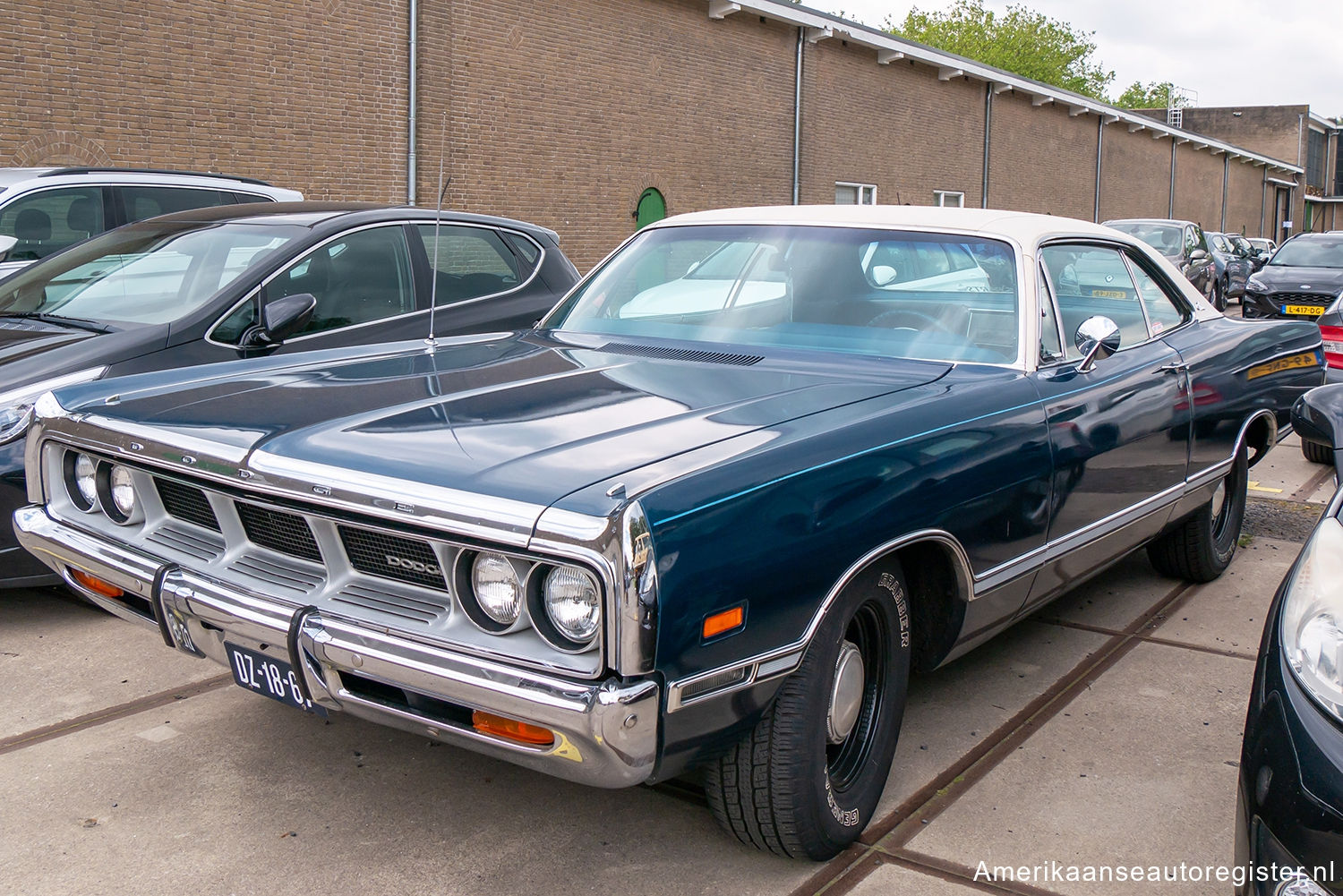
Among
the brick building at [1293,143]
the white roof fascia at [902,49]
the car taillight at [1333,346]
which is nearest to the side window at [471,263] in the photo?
the car taillight at [1333,346]

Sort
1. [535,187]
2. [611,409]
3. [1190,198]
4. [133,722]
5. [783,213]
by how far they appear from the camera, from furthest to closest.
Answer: [1190,198] < [535,187] < [783,213] < [133,722] < [611,409]

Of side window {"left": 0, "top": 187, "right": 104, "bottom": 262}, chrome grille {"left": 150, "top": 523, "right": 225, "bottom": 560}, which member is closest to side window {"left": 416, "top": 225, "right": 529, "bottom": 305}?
side window {"left": 0, "top": 187, "right": 104, "bottom": 262}

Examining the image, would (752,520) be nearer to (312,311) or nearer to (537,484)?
(537,484)

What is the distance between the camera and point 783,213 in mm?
4191

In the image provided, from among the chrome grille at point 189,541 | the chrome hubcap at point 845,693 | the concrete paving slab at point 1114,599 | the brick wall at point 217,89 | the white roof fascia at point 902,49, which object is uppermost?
the white roof fascia at point 902,49

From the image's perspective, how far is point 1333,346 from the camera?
7.74 m

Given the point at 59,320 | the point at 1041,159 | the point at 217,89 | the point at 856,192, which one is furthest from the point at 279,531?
the point at 1041,159

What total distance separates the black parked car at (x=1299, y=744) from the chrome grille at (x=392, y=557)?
1606mm

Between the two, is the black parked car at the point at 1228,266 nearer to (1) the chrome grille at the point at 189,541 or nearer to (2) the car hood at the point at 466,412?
(2) the car hood at the point at 466,412

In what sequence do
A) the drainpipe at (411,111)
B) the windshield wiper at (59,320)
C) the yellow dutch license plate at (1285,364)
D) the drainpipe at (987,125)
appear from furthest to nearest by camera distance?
the drainpipe at (987,125) → the drainpipe at (411,111) → the yellow dutch license plate at (1285,364) → the windshield wiper at (59,320)

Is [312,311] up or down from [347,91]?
down

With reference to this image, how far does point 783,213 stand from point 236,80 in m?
10.4

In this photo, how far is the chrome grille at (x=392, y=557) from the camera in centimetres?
249

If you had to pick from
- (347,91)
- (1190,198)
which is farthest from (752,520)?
(1190,198)
